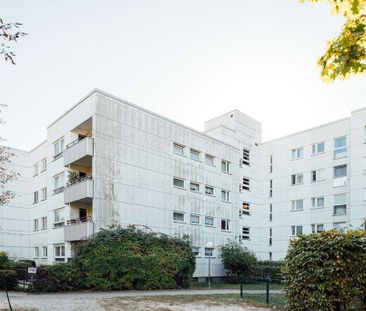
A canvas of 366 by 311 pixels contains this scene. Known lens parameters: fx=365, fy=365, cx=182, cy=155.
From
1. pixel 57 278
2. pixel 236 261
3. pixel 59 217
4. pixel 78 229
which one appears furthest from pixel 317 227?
pixel 57 278

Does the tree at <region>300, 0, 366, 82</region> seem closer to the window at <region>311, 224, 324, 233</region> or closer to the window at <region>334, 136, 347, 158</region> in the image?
the window at <region>334, 136, 347, 158</region>

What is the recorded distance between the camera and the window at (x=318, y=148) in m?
34.3

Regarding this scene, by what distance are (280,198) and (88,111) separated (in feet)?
74.7

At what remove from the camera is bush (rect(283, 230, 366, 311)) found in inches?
335

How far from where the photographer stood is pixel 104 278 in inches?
712

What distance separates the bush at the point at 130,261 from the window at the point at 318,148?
19060 mm

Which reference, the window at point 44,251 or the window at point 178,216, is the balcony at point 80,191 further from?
the window at point 44,251

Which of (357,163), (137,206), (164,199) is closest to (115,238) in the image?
(137,206)

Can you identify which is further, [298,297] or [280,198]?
[280,198]

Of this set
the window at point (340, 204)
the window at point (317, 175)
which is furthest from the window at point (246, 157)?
the window at point (340, 204)

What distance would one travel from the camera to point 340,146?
32.9m

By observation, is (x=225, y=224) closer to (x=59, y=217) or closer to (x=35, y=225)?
(x=59, y=217)

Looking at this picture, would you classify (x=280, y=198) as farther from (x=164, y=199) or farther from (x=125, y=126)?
(x=125, y=126)

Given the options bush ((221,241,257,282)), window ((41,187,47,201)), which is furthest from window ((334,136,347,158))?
window ((41,187,47,201))
